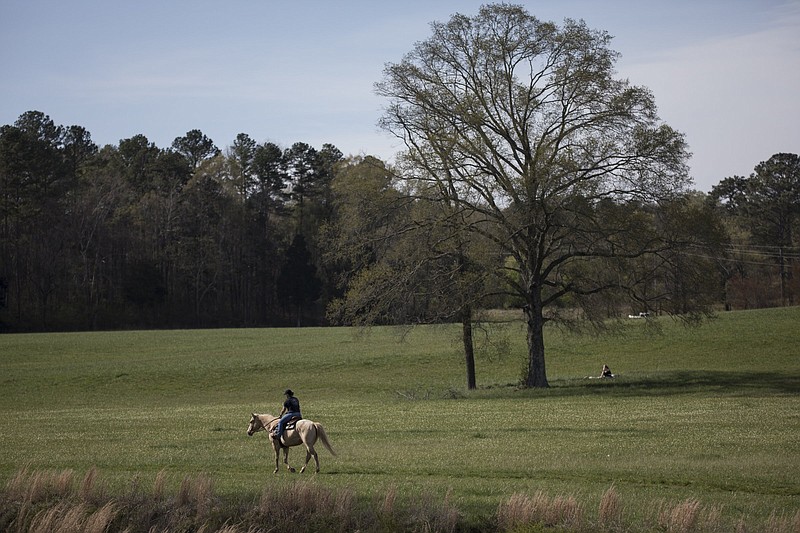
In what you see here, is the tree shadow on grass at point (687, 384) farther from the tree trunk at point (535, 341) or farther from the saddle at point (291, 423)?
the saddle at point (291, 423)

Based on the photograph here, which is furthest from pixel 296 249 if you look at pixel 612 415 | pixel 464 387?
pixel 612 415

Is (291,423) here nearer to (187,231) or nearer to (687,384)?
(687,384)

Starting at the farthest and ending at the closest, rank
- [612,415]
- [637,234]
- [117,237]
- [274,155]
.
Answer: [274,155]
[117,237]
[637,234]
[612,415]

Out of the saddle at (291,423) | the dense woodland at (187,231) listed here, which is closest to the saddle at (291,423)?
the saddle at (291,423)

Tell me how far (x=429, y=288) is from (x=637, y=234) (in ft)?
29.9

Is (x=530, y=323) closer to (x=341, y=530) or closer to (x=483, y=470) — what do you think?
(x=483, y=470)

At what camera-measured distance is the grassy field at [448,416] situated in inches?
617

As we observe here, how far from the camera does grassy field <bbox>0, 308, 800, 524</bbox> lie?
15.7 meters

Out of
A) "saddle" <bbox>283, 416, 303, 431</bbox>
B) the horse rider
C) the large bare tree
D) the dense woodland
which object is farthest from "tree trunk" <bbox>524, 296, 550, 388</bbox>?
the dense woodland

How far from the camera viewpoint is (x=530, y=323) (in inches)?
1478

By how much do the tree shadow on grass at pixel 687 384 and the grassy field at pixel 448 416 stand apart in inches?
5.6

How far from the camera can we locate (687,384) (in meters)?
37.8

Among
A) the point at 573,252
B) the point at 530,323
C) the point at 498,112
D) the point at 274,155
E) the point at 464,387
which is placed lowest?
the point at 464,387

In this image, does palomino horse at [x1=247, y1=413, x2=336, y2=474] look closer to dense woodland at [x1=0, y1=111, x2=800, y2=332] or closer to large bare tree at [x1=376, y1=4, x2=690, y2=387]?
large bare tree at [x1=376, y1=4, x2=690, y2=387]
